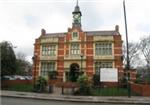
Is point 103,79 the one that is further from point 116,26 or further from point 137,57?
point 137,57

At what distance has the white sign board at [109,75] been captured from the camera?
27172 millimetres

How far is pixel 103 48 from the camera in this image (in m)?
43.9

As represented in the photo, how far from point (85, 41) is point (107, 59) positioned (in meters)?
4.98

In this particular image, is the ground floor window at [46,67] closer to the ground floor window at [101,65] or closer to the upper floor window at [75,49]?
Result: the upper floor window at [75,49]

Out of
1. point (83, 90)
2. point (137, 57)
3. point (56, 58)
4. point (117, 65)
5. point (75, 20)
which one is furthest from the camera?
point (137, 57)

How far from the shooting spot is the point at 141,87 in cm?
2769

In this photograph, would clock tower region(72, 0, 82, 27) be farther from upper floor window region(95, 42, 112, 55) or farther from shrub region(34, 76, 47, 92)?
shrub region(34, 76, 47, 92)

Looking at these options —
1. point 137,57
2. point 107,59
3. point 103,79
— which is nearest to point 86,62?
point 107,59

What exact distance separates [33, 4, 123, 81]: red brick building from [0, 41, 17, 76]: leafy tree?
10200 mm

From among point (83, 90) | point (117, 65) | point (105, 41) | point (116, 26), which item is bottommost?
point (83, 90)

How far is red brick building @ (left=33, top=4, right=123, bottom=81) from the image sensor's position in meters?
43.4

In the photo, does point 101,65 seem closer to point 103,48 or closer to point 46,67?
point 103,48

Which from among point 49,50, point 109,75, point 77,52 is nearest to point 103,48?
point 77,52

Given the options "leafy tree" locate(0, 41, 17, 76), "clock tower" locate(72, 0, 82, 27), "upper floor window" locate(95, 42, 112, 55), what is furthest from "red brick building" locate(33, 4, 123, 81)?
"leafy tree" locate(0, 41, 17, 76)
